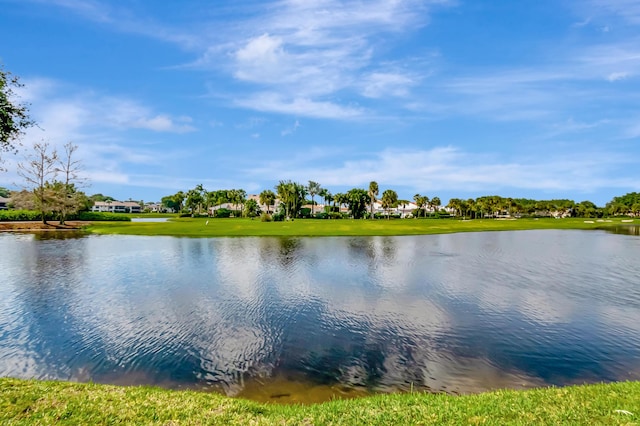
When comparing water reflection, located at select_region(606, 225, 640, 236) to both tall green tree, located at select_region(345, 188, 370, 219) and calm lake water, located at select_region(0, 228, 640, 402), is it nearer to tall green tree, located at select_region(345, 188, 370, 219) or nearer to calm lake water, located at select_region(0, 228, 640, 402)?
calm lake water, located at select_region(0, 228, 640, 402)

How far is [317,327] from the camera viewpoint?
14.4 meters

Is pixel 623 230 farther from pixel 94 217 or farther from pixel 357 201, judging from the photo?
pixel 94 217

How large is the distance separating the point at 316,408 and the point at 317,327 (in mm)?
6633

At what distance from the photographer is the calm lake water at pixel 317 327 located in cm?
1032

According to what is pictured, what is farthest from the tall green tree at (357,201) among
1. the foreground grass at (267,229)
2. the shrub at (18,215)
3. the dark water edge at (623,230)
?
the shrub at (18,215)

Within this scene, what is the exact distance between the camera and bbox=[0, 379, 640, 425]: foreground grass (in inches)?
269

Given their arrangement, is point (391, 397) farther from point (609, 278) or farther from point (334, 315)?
point (609, 278)

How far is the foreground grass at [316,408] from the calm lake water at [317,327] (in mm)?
1530

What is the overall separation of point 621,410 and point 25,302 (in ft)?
81.9

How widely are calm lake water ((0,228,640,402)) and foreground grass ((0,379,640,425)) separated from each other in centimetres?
153

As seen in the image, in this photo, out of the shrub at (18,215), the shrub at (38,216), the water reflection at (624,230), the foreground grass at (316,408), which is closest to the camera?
the foreground grass at (316,408)

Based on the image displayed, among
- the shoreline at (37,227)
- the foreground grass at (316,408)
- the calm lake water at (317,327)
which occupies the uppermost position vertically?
the shoreline at (37,227)

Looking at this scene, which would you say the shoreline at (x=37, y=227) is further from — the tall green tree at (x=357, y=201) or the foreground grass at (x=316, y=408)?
the tall green tree at (x=357, y=201)

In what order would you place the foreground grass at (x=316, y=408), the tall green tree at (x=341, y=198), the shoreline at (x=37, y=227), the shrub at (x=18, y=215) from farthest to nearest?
the tall green tree at (x=341, y=198) → the shrub at (x=18, y=215) → the shoreline at (x=37, y=227) → the foreground grass at (x=316, y=408)
